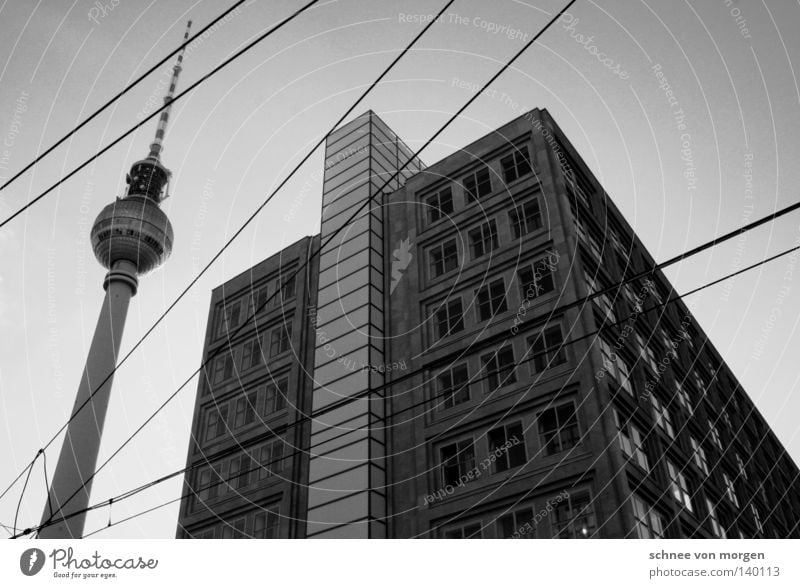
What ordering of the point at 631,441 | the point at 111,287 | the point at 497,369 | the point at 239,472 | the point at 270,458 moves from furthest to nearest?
1. the point at 111,287
2. the point at 239,472
3. the point at 270,458
4. the point at 497,369
5. the point at 631,441

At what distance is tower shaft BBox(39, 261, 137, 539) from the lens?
84000 millimetres

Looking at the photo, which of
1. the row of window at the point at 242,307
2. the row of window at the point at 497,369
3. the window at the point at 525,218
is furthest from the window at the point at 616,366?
the row of window at the point at 242,307

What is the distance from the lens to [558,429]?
2967 cm

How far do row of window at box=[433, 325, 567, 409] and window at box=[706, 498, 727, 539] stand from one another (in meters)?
14.3

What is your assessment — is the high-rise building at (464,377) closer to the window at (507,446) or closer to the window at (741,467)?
the window at (507,446)

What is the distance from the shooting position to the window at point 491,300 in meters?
35.4

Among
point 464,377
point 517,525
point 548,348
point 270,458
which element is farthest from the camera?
point 270,458

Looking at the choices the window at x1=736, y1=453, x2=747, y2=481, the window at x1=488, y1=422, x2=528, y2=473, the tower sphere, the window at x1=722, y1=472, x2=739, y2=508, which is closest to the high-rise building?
the window at x1=488, y1=422, x2=528, y2=473

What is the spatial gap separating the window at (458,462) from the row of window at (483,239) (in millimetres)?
10278

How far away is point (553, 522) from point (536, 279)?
11589 millimetres

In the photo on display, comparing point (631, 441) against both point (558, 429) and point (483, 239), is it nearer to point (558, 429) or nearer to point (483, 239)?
point (558, 429)

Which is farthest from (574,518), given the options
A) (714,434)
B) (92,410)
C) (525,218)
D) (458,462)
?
(92,410)
